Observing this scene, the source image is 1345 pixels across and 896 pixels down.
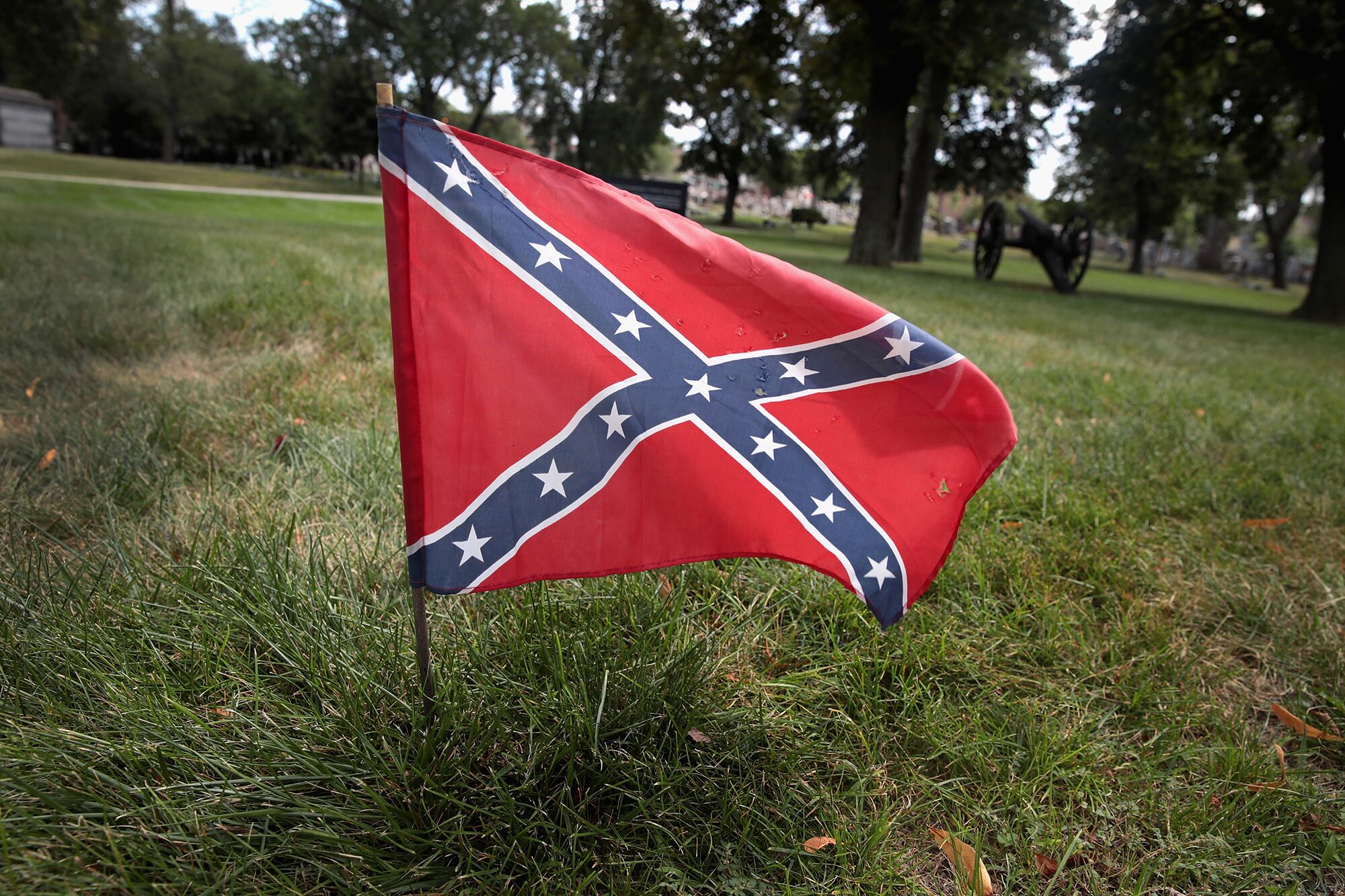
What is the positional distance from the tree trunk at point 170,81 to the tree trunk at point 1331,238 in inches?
2212

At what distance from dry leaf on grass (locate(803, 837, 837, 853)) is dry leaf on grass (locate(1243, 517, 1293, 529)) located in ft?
8.13

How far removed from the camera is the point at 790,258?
55.7 ft

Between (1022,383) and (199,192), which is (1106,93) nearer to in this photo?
(1022,383)

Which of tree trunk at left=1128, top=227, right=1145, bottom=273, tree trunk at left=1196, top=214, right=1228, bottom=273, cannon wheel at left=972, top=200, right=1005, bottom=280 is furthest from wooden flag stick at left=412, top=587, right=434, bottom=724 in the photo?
tree trunk at left=1196, top=214, right=1228, bottom=273

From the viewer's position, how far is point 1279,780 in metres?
1.61

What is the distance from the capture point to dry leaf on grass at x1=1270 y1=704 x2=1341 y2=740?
5.89 ft

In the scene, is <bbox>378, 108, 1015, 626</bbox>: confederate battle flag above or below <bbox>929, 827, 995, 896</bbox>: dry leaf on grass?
above

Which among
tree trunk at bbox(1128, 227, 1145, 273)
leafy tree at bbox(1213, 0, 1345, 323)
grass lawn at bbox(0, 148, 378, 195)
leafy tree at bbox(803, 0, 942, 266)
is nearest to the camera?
leafy tree at bbox(1213, 0, 1345, 323)

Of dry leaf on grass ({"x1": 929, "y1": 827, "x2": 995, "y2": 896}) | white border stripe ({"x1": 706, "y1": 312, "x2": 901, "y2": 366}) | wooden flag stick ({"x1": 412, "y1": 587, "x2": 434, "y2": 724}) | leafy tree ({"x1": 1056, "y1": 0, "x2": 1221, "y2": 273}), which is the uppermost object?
leafy tree ({"x1": 1056, "y1": 0, "x2": 1221, "y2": 273})

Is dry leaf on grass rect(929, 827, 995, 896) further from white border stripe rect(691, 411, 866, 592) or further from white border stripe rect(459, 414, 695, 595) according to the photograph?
white border stripe rect(459, 414, 695, 595)

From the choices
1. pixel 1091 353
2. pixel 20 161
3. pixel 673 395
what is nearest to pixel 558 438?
pixel 673 395

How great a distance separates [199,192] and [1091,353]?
22950 mm

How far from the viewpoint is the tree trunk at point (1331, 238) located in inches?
595

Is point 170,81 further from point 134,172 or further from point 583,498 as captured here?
point 583,498
